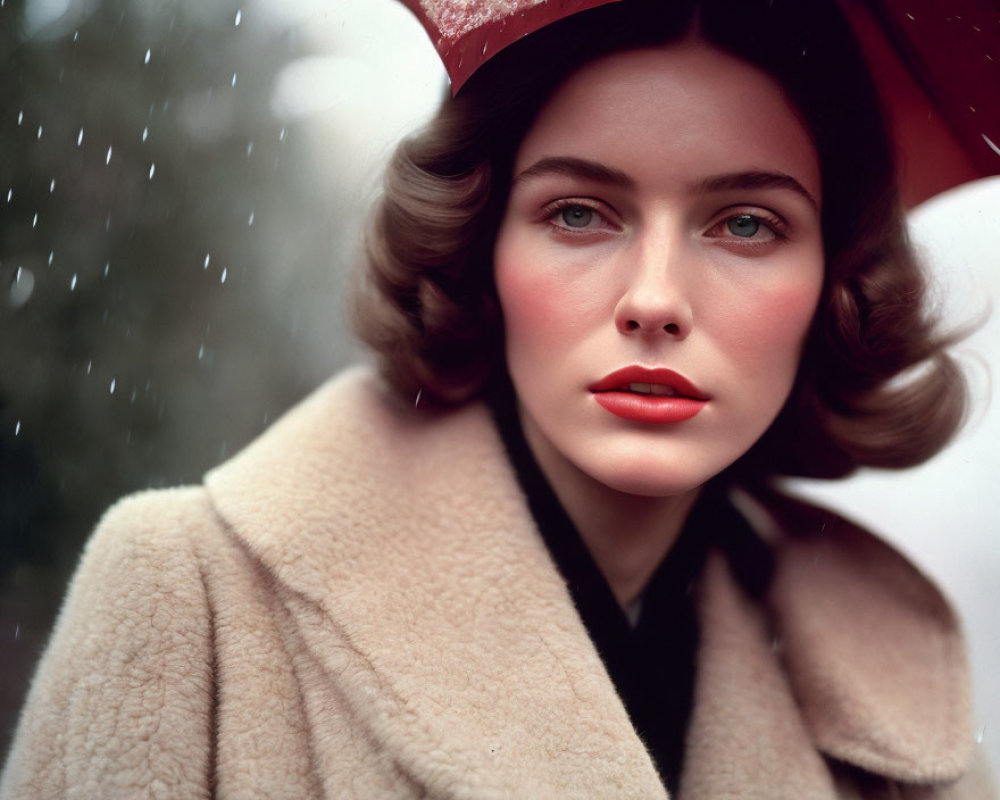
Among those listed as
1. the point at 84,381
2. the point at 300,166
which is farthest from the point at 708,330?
the point at 300,166

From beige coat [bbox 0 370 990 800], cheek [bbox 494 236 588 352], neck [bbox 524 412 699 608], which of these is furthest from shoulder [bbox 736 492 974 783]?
cheek [bbox 494 236 588 352]

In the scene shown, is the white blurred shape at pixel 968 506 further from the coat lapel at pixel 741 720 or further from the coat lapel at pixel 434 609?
the coat lapel at pixel 434 609

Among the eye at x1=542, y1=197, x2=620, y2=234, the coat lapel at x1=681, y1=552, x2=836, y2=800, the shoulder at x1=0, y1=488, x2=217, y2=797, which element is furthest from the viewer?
the coat lapel at x1=681, y1=552, x2=836, y2=800

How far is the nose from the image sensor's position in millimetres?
1031

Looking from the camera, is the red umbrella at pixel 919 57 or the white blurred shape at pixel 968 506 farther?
the white blurred shape at pixel 968 506

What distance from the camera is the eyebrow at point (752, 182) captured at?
3.58ft

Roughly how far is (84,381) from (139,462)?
1.17 ft

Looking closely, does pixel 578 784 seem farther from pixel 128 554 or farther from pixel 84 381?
pixel 84 381

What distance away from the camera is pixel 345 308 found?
4.95 ft

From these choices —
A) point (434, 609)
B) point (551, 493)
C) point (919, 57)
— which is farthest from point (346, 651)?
point (919, 57)

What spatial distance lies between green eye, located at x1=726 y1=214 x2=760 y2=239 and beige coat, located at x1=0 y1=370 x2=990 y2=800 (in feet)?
1.60

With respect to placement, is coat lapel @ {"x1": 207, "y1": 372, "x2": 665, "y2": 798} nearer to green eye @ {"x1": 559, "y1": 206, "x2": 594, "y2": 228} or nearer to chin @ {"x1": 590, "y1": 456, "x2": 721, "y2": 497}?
chin @ {"x1": 590, "y1": 456, "x2": 721, "y2": 497}

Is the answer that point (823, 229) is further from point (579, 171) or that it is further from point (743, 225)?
point (579, 171)

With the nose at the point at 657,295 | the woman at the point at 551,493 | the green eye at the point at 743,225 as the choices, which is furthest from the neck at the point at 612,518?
the green eye at the point at 743,225
